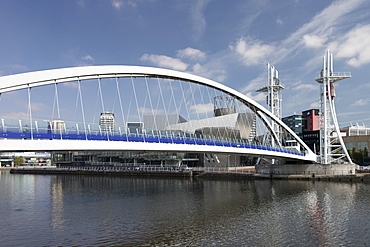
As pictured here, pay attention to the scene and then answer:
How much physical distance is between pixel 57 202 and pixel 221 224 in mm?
16807

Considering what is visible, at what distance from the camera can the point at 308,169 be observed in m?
45.5

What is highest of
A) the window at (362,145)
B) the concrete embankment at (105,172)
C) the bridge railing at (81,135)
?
the bridge railing at (81,135)

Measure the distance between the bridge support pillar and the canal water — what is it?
1419 cm

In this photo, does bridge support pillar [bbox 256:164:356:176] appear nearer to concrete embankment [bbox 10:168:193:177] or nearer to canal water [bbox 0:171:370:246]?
concrete embankment [bbox 10:168:193:177]

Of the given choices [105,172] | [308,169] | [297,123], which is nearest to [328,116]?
[308,169]

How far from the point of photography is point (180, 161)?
67.4m

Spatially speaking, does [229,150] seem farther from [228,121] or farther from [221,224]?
[228,121]

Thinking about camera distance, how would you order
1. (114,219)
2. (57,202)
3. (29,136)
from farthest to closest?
(57,202) → (114,219) → (29,136)

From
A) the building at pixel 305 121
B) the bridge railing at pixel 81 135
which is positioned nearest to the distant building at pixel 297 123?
the building at pixel 305 121

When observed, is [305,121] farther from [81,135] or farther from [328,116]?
[81,135]

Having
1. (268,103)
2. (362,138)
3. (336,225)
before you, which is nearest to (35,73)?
(336,225)

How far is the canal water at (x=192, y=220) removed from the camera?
1592 cm

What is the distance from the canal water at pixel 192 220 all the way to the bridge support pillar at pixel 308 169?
1419cm

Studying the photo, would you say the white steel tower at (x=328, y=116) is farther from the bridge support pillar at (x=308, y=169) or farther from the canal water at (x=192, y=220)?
the canal water at (x=192, y=220)
